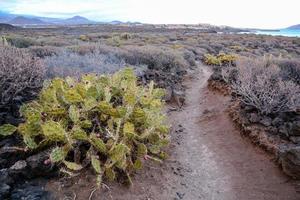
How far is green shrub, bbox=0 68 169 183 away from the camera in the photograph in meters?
4.69

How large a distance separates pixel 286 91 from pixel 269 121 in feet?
3.12

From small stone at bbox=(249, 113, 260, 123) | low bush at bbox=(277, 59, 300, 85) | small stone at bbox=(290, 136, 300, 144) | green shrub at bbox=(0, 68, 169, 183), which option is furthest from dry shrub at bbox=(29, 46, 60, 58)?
small stone at bbox=(290, 136, 300, 144)

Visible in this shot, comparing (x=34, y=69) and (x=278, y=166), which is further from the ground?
(x=34, y=69)

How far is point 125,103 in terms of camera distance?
5664 millimetres

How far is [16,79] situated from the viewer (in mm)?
6324

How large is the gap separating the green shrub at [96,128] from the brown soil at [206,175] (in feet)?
0.78

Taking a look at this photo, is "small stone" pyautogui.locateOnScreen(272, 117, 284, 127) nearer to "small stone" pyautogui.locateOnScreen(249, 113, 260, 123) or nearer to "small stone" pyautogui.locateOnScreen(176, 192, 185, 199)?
"small stone" pyautogui.locateOnScreen(249, 113, 260, 123)

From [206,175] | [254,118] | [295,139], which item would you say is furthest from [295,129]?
[206,175]

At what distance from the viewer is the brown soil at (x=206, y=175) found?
15.3 feet

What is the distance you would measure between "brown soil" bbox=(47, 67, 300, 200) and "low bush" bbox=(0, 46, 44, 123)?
2.25m

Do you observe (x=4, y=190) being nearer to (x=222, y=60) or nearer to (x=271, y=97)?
(x=271, y=97)

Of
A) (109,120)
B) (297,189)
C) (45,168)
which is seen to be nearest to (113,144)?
(109,120)

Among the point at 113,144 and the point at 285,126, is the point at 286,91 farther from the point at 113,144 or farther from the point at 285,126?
the point at 113,144

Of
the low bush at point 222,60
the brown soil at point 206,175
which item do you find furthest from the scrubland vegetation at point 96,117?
the low bush at point 222,60
